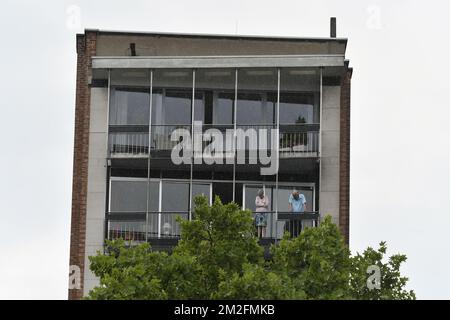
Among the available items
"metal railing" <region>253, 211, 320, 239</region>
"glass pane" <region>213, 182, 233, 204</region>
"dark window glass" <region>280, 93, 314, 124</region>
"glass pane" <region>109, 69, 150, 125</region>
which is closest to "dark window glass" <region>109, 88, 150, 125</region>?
"glass pane" <region>109, 69, 150, 125</region>

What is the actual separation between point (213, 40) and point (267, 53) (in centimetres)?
180

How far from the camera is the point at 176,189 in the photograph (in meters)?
47.9

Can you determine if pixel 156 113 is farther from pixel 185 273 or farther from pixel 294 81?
pixel 185 273

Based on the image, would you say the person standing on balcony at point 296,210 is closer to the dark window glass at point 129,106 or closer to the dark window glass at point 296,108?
the dark window glass at point 296,108

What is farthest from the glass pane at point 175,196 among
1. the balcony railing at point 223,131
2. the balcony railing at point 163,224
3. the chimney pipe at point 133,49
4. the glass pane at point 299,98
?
the chimney pipe at point 133,49

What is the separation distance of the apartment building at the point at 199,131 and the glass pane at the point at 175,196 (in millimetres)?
32

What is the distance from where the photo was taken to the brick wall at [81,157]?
47844 millimetres

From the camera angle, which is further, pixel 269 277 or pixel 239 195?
pixel 239 195

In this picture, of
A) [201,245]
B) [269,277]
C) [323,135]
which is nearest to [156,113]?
[323,135]

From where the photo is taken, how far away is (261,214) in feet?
153

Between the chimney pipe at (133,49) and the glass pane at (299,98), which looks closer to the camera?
the glass pane at (299,98)
